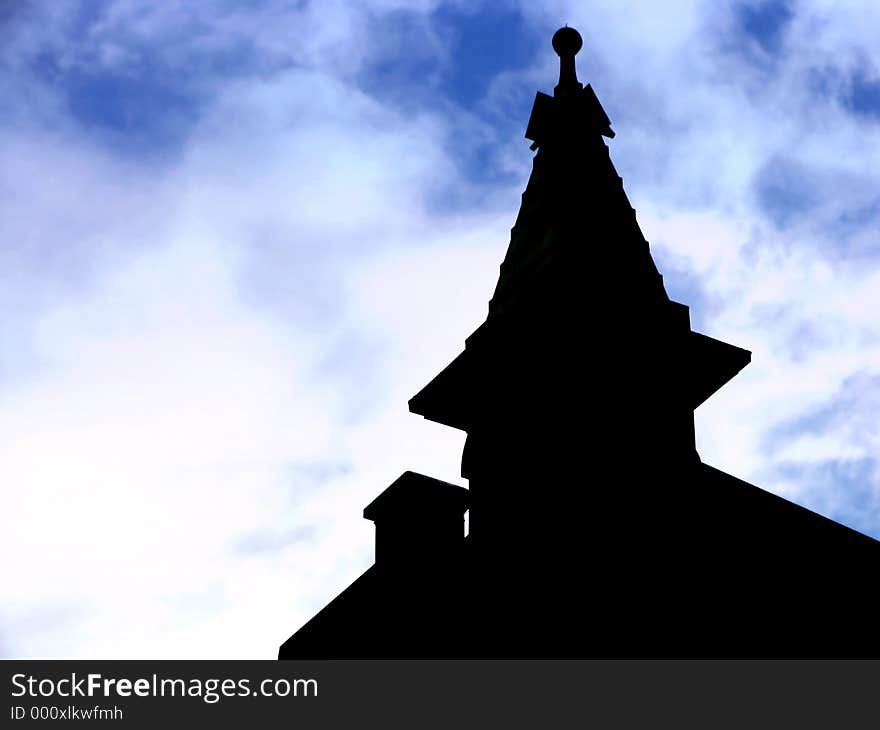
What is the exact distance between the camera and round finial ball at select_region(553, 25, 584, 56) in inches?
682

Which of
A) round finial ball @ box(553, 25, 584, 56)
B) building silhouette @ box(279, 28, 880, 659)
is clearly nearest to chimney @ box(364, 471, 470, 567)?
building silhouette @ box(279, 28, 880, 659)

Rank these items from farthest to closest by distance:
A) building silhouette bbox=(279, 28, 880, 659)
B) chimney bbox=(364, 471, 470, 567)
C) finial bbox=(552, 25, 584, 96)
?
finial bbox=(552, 25, 584, 96) → chimney bbox=(364, 471, 470, 567) → building silhouette bbox=(279, 28, 880, 659)

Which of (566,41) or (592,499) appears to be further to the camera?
(566,41)

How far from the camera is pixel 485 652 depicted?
544 inches

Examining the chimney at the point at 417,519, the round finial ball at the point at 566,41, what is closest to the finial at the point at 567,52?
the round finial ball at the point at 566,41

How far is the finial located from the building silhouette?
0.16 meters

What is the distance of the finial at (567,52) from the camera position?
56.5 ft

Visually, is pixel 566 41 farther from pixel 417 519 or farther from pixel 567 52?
pixel 417 519

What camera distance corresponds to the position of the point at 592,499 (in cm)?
1365

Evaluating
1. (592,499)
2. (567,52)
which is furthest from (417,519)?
(567,52)

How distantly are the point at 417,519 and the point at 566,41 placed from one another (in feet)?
25.2

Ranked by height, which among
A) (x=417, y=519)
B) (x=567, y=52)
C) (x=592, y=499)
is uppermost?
(x=567, y=52)

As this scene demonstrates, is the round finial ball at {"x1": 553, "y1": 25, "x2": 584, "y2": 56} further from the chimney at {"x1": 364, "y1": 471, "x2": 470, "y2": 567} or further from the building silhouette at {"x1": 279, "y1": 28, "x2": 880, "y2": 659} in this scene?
the chimney at {"x1": 364, "y1": 471, "x2": 470, "y2": 567}
